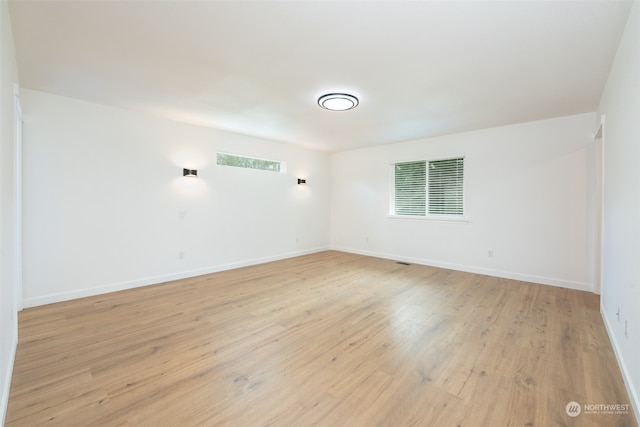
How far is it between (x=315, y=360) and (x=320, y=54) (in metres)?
2.63

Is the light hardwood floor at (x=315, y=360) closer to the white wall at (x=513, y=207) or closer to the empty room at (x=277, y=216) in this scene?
the empty room at (x=277, y=216)

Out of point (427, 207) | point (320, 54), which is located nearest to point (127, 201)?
point (320, 54)

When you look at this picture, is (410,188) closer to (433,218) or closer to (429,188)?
(429,188)

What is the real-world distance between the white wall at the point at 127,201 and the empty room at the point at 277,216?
27 mm

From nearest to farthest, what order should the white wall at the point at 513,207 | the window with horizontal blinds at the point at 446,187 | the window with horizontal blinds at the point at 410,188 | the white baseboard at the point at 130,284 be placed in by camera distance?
the white baseboard at the point at 130,284
the white wall at the point at 513,207
the window with horizontal blinds at the point at 446,187
the window with horizontal blinds at the point at 410,188

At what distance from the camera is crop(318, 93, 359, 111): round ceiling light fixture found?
3.23m

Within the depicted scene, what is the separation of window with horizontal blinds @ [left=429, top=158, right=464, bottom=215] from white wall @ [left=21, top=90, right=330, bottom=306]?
11.0ft

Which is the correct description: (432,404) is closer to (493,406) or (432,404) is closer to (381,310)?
(493,406)

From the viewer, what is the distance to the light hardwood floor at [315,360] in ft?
5.53

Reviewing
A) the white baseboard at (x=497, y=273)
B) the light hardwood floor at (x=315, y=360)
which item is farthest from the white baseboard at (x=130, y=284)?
the white baseboard at (x=497, y=273)

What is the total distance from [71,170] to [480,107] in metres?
5.55

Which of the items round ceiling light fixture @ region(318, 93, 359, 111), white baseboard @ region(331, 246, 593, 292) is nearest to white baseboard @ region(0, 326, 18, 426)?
round ceiling light fixture @ region(318, 93, 359, 111)

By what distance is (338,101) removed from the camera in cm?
333

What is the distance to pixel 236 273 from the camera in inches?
194
